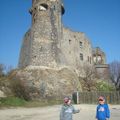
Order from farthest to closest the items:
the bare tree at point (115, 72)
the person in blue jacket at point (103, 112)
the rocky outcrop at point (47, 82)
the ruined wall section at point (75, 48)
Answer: the bare tree at point (115, 72), the ruined wall section at point (75, 48), the rocky outcrop at point (47, 82), the person in blue jacket at point (103, 112)

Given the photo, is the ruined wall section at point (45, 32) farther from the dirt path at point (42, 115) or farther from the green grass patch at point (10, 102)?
the dirt path at point (42, 115)

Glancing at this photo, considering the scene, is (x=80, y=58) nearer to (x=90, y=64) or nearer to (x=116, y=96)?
(x=90, y=64)

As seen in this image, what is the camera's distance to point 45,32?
3822 centimetres

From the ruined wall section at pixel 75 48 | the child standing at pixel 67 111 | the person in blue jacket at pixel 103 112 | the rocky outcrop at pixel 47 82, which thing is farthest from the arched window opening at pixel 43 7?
the person in blue jacket at pixel 103 112

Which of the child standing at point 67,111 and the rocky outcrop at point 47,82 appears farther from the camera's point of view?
the rocky outcrop at point 47,82

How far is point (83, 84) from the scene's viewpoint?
43406mm

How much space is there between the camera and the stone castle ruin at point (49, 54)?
115ft

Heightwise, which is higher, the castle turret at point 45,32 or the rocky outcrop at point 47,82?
the castle turret at point 45,32

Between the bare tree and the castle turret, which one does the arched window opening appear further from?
the bare tree

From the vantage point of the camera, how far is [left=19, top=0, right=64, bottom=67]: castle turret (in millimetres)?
37094

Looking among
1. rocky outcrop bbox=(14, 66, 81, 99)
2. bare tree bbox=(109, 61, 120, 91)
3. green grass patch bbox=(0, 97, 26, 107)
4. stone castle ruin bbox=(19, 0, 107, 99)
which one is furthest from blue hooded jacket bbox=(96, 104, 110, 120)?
bare tree bbox=(109, 61, 120, 91)

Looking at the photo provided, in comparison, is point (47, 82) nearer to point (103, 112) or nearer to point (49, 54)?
point (49, 54)

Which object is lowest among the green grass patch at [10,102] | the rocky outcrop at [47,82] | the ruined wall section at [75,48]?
the green grass patch at [10,102]

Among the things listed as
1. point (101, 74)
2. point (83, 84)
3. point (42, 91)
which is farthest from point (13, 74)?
point (101, 74)
